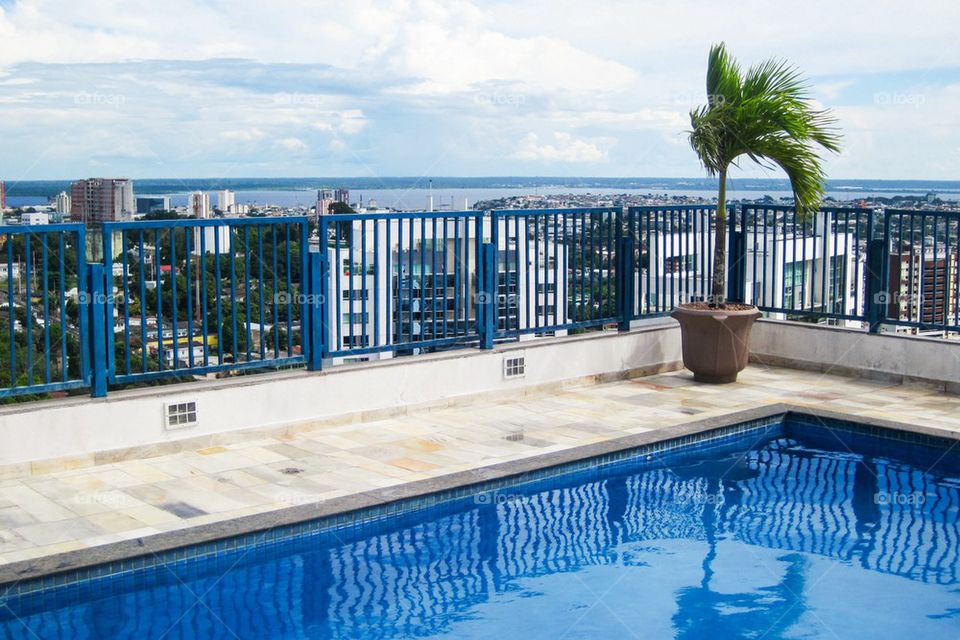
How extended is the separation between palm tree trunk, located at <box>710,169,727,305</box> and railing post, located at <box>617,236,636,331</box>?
2.42 feet

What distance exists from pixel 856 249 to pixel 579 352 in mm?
2734

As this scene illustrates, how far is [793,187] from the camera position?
8.79 m

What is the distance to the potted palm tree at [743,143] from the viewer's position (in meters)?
8.57

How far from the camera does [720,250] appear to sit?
29.5 ft

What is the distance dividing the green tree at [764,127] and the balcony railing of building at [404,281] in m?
0.48

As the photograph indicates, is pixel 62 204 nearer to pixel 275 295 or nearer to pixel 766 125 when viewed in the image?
pixel 275 295

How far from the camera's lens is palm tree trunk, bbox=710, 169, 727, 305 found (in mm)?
8898

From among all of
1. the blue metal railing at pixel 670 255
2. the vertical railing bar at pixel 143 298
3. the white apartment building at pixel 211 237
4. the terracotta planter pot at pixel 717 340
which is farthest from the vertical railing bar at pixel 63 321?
the terracotta planter pot at pixel 717 340

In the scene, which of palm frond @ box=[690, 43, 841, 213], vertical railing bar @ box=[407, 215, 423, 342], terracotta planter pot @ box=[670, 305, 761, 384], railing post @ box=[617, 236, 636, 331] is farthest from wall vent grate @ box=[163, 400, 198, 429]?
palm frond @ box=[690, 43, 841, 213]

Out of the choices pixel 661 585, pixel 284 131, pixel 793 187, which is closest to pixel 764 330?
pixel 793 187

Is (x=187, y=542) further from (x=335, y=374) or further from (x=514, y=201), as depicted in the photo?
(x=514, y=201)

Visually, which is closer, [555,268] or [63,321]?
[63,321]

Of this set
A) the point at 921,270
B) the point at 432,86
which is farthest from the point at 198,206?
the point at 432,86

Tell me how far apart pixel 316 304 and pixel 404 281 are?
808mm
